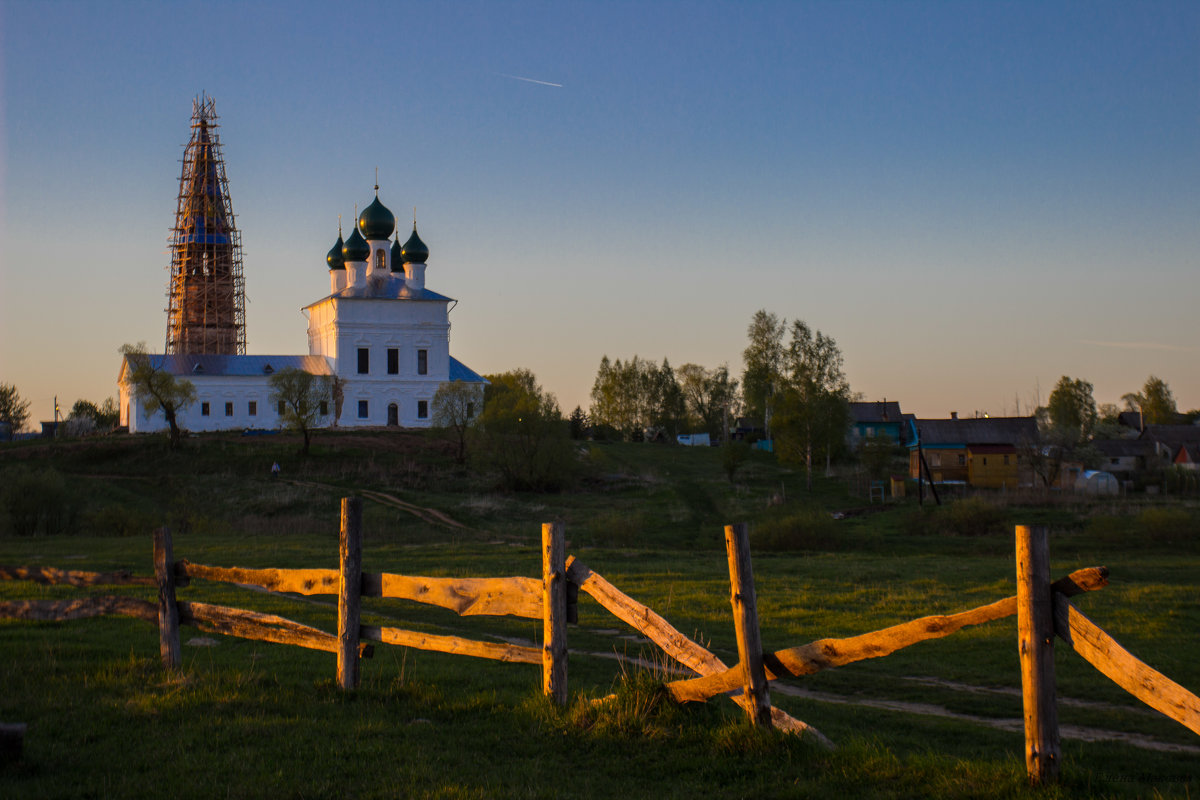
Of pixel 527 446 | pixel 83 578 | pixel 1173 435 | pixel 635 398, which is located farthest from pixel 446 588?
pixel 635 398

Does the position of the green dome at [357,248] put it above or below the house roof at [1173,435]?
above

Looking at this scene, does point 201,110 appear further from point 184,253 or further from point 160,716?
point 160,716

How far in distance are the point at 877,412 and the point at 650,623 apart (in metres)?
80.7

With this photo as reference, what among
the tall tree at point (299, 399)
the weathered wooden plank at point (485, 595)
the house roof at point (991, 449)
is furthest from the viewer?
the tall tree at point (299, 399)

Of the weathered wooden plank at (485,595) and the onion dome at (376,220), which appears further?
the onion dome at (376,220)

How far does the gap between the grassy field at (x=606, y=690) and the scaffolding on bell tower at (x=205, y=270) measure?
2116 inches

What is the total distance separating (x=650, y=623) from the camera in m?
7.19

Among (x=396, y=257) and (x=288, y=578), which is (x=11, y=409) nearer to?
(x=396, y=257)

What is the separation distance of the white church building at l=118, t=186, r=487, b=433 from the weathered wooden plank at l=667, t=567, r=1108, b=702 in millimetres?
63212

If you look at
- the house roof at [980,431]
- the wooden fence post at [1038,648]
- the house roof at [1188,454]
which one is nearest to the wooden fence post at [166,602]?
the wooden fence post at [1038,648]

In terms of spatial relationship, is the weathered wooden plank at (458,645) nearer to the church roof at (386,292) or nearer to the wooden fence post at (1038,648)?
the wooden fence post at (1038,648)

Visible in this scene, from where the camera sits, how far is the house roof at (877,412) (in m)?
83.4

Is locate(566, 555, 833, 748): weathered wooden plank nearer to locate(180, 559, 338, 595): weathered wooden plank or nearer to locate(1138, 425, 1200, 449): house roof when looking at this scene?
locate(180, 559, 338, 595): weathered wooden plank

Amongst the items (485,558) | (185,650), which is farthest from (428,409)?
(185,650)
